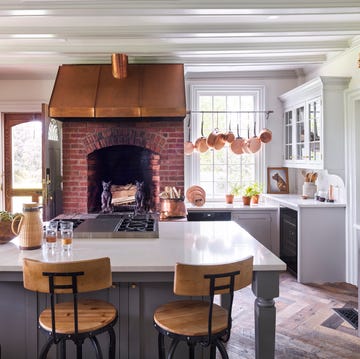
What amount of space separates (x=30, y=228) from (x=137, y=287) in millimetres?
721

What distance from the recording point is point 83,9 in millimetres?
2906

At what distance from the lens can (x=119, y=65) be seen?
3.99 metres

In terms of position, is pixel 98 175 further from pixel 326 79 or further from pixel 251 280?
pixel 251 280

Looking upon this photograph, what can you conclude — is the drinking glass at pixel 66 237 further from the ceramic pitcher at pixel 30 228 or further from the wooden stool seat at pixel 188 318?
the wooden stool seat at pixel 188 318

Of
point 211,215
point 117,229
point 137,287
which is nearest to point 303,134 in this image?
point 211,215

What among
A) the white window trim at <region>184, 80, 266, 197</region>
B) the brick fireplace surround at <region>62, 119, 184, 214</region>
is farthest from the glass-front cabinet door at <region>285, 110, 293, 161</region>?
the brick fireplace surround at <region>62, 119, 184, 214</region>

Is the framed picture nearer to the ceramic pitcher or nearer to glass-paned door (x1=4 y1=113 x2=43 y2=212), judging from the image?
glass-paned door (x1=4 y1=113 x2=43 y2=212)

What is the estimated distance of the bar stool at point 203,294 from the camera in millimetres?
1597

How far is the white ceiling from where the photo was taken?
287cm

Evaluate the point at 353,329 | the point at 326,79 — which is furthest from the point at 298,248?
the point at 326,79

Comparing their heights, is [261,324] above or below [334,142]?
below

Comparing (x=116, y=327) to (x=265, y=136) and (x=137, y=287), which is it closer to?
(x=137, y=287)

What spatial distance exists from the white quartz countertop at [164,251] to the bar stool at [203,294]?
19 cm

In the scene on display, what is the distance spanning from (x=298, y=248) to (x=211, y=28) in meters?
2.52
